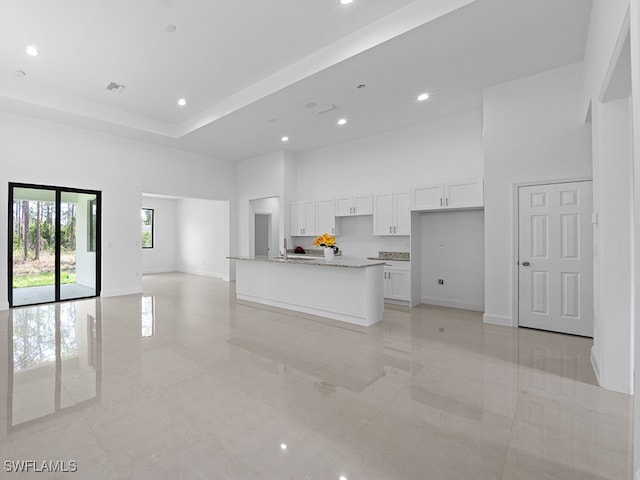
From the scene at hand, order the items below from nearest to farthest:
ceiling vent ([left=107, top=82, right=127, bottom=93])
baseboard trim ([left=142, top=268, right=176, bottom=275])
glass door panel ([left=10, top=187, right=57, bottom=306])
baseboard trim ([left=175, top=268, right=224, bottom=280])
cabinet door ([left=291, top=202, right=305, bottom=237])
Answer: ceiling vent ([left=107, top=82, right=127, bottom=93]) → glass door panel ([left=10, top=187, right=57, bottom=306]) → cabinet door ([left=291, top=202, right=305, bottom=237]) → baseboard trim ([left=175, top=268, right=224, bottom=280]) → baseboard trim ([left=142, top=268, right=176, bottom=275])

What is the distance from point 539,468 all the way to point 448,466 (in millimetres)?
506

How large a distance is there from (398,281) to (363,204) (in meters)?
1.77

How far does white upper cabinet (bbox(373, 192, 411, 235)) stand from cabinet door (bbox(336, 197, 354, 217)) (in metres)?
0.64

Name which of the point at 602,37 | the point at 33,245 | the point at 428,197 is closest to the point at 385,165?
the point at 428,197

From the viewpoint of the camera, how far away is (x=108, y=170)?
673cm

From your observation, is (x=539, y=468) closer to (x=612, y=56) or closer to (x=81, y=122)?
(x=612, y=56)

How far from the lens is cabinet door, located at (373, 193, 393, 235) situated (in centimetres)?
607

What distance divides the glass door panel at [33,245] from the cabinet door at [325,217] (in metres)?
5.33

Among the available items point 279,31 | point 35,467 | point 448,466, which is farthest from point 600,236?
point 35,467

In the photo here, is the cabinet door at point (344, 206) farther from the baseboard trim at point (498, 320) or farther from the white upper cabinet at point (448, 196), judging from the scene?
the baseboard trim at point (498, 320)

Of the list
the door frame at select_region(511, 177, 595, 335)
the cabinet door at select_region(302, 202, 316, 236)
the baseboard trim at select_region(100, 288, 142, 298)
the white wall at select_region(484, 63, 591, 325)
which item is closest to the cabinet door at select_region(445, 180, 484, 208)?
the white wall at select_region(484, 63, 591, 325)

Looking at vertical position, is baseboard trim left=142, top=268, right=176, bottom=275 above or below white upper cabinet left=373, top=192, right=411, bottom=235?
below

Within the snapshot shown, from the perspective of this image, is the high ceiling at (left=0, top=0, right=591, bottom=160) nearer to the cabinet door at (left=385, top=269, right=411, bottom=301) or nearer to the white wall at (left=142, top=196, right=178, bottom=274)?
the cabinet door at (left=385, top=269, right=411, bottom=301)

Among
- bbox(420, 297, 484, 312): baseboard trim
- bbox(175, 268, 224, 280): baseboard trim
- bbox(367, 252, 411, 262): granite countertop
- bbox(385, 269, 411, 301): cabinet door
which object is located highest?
bbox(367, 252, 411, 262): granite countertop
